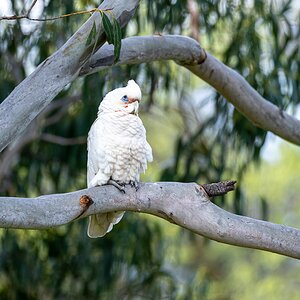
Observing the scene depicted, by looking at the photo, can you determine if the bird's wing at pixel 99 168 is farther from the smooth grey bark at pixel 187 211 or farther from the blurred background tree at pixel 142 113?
the blurred background tree at pixel 142 113

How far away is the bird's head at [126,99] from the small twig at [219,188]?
1.76 feet

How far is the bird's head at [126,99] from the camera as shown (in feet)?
10.4

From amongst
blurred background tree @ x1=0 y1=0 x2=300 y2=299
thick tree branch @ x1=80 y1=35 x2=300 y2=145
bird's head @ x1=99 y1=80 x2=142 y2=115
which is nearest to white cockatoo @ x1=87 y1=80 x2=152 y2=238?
bird's head @ x1=99 y1=80 x2=142 y2=115

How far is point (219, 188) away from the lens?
2738mm

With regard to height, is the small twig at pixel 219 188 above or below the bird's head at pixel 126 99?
below

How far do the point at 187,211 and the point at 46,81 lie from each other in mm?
654

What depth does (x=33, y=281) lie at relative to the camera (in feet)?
18.0

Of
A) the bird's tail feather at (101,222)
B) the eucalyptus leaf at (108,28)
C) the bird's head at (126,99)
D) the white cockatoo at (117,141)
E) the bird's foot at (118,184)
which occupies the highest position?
the eucalyptus leaf at (108,28)

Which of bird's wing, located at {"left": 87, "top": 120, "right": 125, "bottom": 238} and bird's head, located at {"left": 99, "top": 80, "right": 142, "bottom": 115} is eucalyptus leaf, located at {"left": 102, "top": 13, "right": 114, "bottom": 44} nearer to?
bird's head, located at {"left": 99, "top": 80, "right": 142, "bottom": 115}

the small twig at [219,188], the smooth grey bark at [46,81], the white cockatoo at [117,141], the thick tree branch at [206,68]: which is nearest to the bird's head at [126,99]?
the white cockatoo at [117,141]

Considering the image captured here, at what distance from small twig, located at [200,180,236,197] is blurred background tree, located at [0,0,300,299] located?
5.82ft

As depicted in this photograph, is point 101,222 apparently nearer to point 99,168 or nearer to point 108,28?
point 99,168

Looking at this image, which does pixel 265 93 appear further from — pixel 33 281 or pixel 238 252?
pixel 238 252

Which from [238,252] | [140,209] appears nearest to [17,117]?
[140,209]
